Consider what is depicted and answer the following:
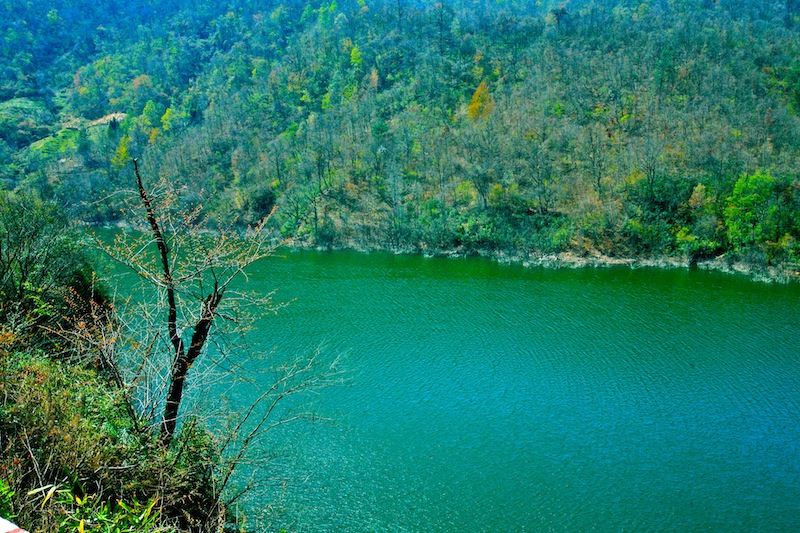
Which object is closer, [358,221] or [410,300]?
[410,300]

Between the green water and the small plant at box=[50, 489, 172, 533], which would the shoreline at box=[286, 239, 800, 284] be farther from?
the small plant at box=[50, 489, 172, 533]

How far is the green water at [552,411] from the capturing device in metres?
10.8

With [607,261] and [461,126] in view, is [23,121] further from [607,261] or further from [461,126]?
[607,261]

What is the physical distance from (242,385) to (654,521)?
1085cm

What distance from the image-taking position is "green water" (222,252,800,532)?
10844mm

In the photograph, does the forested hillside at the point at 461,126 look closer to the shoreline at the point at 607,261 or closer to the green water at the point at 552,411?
the shoreline at the point at 607,261

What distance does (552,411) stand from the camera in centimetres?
1449

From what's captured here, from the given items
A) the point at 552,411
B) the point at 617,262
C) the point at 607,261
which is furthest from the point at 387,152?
the point at 552,411

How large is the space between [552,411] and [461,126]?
103 ft

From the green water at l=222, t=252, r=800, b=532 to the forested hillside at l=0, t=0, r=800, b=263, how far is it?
334 inches

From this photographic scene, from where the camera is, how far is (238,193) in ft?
148

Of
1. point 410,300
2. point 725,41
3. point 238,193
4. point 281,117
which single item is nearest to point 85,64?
point 281,117

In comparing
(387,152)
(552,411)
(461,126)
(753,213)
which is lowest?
(552,411)

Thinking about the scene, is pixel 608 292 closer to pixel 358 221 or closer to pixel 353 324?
pixel 353 324
